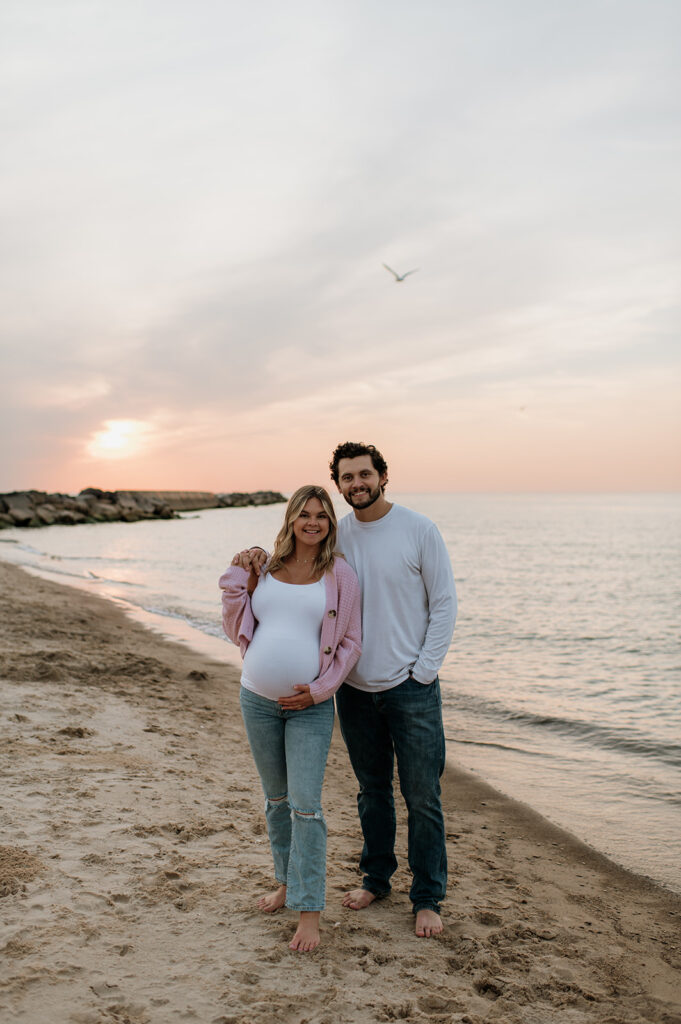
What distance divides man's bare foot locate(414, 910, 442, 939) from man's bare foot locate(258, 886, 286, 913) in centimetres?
69

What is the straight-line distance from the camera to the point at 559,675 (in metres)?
11.4

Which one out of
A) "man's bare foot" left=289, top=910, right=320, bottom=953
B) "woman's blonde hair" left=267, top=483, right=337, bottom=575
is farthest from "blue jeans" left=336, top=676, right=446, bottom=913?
"woman's blonde hair" left=267, top=483, right=337, bottom=575

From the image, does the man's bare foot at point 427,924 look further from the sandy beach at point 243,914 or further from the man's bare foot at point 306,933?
the man's bare foot at point 306,933

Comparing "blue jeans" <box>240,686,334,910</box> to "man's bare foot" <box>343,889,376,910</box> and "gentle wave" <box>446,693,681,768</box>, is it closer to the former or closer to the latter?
"man's bare foot" <box>343,889,376,910</box>

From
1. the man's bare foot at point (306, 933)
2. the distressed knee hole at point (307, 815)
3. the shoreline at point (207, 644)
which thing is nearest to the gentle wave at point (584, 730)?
the shoreline at point (207, 644)

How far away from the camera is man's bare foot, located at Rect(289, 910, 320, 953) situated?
329 cm

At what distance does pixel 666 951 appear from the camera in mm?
3805

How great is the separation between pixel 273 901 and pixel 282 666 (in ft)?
4.40

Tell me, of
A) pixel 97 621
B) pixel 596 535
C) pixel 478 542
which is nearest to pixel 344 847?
pixel 97 621

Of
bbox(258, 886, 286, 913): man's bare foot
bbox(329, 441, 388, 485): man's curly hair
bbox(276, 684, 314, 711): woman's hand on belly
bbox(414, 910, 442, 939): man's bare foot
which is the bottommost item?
bbox(414, 910, 442, 939): man's bare foot

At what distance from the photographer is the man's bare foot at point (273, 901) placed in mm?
3617

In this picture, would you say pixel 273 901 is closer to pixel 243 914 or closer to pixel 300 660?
pixel 243 914

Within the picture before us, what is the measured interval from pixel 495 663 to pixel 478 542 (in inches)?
1375

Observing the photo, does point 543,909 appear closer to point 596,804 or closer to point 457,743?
point 596,804
